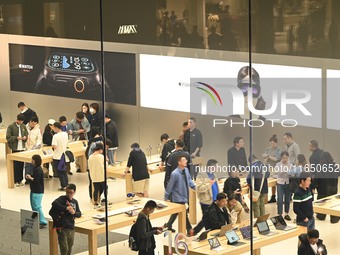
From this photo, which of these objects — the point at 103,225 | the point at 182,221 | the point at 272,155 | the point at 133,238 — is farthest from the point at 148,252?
the point at 272,155

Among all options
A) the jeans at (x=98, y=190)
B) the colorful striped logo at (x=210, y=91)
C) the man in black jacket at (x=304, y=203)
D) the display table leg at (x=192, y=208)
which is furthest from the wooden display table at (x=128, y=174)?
the man in black jacket at (x=304, y=203)

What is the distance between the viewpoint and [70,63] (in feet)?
47.0

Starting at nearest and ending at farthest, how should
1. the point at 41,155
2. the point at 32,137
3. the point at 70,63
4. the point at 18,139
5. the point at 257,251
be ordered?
the point at 257,251, the point at 70,63, the point at 41,155, the point at 32,137, the point at 18,139

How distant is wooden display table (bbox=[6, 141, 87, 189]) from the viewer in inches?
565

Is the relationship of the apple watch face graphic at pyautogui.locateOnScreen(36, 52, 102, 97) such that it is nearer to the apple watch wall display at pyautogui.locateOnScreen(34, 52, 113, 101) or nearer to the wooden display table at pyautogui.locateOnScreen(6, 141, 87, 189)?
the apple watch wall display at pyautogui.locateOnScreen(34, 52, 113, 101)

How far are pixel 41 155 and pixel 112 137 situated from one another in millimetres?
1263

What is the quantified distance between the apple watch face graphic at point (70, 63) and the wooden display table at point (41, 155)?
1042 millimetres

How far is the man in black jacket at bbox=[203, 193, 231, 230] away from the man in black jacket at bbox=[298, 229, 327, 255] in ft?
3.33

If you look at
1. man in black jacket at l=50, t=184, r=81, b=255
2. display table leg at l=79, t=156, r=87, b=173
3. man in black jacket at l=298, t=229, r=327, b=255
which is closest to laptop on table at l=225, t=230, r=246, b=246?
man in black jacket at l=298, t=229, r=327, b=255

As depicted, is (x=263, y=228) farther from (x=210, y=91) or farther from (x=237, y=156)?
(x=210, y=91)

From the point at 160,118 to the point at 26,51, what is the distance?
7.55ft

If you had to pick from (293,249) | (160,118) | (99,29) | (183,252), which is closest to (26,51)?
(99,29)

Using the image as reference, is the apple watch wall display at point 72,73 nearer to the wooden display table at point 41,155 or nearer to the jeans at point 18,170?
the wooden display table at point 41,155

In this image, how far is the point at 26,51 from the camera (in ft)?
48.0
